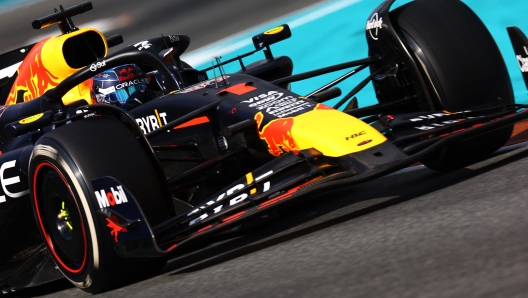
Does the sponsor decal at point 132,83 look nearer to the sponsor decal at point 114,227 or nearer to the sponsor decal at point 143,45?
the sponsor decal at point 143,45

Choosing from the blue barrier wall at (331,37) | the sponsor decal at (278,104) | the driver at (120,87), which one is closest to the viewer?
the sponsor decal at (278,104)

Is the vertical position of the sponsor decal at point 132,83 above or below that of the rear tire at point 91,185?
above

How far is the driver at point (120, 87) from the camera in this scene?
639 cm

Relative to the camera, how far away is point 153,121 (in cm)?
571

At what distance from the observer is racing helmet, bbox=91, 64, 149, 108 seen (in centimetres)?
643

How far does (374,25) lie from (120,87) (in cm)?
192

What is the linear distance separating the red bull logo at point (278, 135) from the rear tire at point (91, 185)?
0.70 meters

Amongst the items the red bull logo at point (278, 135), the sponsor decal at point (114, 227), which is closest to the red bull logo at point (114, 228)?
the sponsor decal at point (114, 227)

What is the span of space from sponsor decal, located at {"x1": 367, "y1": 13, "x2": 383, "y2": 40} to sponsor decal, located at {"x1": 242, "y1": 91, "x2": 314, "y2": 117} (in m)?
0.94

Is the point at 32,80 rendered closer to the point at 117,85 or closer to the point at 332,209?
the point at 117,85

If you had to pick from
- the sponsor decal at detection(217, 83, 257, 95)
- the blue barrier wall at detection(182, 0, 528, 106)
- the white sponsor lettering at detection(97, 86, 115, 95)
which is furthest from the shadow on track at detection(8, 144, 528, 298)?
the blue barrier wall at detection(182, 0, 528, 106)

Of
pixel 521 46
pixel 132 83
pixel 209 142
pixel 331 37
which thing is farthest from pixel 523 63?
pixel 331 37

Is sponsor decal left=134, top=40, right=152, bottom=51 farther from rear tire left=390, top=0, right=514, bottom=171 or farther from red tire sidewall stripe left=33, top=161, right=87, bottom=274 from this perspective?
rear tire left=390, top=0, right=514, bottom=171

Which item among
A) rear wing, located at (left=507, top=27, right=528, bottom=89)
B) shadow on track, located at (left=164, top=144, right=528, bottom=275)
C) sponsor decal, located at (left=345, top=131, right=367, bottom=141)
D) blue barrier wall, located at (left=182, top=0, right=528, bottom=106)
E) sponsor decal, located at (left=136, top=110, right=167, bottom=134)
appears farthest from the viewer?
blue barrier wall, located at (left=182, top=0, right=528, bottom=106)
